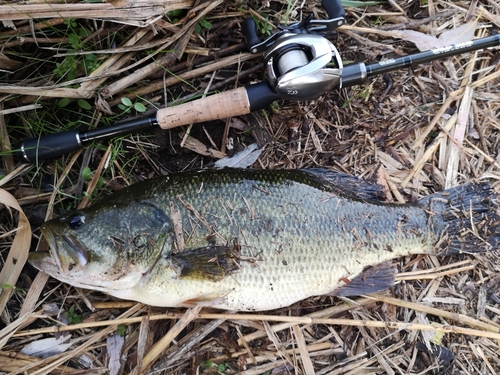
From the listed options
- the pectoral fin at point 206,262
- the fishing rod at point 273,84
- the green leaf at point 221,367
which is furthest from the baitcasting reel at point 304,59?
the green leaf at point 221,367

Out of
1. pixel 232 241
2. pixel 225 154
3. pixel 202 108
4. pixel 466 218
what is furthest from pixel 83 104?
pixel 466 218

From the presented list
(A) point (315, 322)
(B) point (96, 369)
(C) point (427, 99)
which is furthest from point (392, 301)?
(B) point (96, 369)

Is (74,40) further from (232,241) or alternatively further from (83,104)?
(232,241)

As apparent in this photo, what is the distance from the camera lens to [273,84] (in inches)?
107

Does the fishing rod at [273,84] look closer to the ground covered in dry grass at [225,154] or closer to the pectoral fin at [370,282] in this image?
→ the ground covered in dry grass at [225,154]

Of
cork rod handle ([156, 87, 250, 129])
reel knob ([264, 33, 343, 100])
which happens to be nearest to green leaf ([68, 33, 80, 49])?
cork rod handle ([156, 87, 250, 129])

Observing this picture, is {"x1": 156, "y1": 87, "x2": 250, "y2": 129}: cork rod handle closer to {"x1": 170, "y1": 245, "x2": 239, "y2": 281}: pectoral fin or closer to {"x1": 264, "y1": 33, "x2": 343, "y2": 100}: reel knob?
{"x1": 264, "y1": 33, "x2": 343, "y2": 100}: reel knob

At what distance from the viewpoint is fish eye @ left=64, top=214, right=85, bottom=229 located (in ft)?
7.97

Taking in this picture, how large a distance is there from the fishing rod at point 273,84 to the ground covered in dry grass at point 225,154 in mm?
219

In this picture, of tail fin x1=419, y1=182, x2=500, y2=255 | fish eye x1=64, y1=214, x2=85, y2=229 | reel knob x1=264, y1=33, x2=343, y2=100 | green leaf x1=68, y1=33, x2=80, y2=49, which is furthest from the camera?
tail fin x1=419, y1=182, x2=500, y2=255

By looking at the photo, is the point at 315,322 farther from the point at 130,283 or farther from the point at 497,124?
the point at 497,124

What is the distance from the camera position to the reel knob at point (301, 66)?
8.42 ft

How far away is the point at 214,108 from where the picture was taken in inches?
110

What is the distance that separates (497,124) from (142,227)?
319 centimetres
